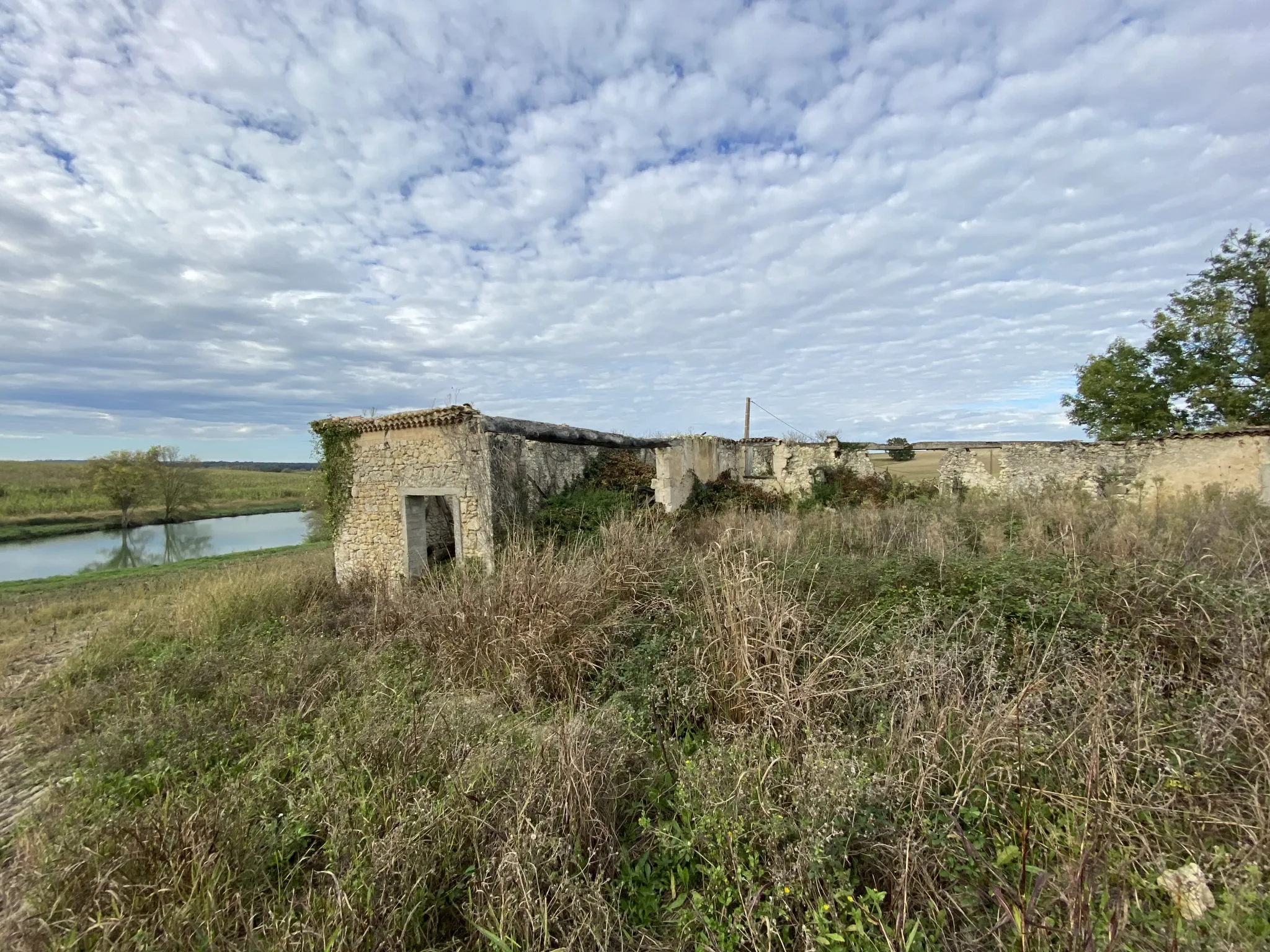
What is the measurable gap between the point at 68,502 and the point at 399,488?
106 feet

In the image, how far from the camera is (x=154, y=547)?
2273cm

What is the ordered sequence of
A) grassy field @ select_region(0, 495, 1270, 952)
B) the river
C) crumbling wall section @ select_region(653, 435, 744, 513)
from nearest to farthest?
grassy field @ select_region(0, 495, 1270, 952)
crumbling wall section @ select_region(653, 435, 744, 513)
the river

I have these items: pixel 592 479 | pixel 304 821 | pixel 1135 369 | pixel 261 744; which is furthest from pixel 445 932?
pixel 1135 369

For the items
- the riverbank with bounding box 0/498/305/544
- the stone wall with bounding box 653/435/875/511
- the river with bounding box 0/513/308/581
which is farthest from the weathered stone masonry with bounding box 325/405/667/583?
the riverbank with bounding box 0/498/305/544

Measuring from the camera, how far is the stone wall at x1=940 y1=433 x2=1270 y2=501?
11.3m

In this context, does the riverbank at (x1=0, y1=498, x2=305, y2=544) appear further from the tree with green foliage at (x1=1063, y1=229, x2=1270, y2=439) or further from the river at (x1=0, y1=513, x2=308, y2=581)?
the tree with green foliage at (x1=1063, y1=229, x2=1270, y2=439)

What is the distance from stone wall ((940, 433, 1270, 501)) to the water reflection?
26013mm

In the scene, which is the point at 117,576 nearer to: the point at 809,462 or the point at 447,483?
the point at 447,483

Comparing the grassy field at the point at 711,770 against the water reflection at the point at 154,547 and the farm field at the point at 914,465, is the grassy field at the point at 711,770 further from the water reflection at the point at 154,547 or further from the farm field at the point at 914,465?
the water reflection at the point at 154,547

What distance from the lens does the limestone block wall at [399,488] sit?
25.9 feet

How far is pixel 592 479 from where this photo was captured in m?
9.72

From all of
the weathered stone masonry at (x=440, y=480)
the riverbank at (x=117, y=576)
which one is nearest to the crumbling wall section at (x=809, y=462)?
the weathered stone masonry at (x=440, y=480)

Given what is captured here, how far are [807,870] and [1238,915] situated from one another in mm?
1344

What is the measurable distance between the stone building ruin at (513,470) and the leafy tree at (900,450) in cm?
148
